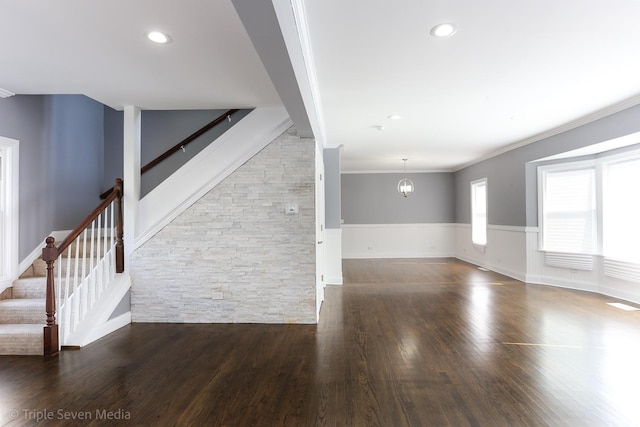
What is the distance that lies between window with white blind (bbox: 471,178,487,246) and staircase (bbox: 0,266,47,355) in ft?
25.9

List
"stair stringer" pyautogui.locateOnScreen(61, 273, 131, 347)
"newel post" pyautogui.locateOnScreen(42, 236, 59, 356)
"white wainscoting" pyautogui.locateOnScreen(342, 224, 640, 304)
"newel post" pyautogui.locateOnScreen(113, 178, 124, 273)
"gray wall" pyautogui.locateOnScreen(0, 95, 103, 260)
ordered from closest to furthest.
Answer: "newel post" pyautogui.locateOnScreen(42, 236, 59, 356) → "stair stringer" pyautogui.locateOnScreen(61, 273, 131, 347) → "gray wall" pyautogui.locateOnScreen(0, 95, 103, 260) → "newel post" pyautogui.locateOnScreen(113, 178, 124, 273) → "white wainscoting" pyautogui.locateOnScreen(342, 224, 640, 304)

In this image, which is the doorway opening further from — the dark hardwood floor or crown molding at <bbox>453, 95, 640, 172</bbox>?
crown molding at <bbox>453, 95, 640, 172</bbox>

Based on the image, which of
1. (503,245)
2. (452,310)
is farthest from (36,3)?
(503,245)

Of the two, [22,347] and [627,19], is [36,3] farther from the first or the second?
[627,19]

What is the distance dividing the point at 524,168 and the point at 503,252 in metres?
1.77

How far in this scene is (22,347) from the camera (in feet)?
9.68

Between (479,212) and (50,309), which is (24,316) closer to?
(50,309)

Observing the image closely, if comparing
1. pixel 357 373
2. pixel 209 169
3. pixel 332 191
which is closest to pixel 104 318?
pixel 209 169

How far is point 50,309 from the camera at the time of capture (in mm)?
2986

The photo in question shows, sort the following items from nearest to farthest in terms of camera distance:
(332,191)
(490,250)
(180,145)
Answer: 1. (180,145)
2. (332,191)
3. (490,250)

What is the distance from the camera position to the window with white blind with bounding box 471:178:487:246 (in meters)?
7.98

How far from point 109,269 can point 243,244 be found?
1.45 meters

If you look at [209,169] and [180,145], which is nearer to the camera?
[209,169]

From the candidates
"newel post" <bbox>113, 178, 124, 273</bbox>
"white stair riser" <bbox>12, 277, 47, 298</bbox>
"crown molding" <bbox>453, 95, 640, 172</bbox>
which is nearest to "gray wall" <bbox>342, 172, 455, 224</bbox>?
"crown molding" <bbox>453, 95, 640, 172</bbox>
